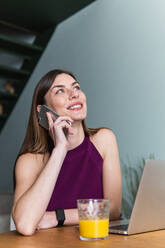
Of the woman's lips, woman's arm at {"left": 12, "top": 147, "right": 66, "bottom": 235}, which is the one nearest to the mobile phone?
the woman's lips

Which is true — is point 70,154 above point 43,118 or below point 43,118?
below

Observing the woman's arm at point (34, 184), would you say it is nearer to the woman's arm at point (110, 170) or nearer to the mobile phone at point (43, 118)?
the mobile phone at point (43, 118)

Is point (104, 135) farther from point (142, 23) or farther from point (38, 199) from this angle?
point (142, 23)

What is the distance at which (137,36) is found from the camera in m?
2.54

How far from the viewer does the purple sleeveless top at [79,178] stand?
1686 mm

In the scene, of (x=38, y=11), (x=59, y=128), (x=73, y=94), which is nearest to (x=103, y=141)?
(x=73, y=94)

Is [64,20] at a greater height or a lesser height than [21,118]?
greater

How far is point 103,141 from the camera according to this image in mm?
1824

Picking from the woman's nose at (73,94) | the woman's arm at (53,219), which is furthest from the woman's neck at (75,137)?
the woman's arm at (53,219)

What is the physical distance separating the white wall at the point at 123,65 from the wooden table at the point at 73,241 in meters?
1.42

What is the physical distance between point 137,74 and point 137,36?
0.31m

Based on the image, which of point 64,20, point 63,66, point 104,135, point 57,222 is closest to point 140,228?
point 57,222

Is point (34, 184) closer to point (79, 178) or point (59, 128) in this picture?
point (59, 128)

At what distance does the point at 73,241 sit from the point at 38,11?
2.76m
